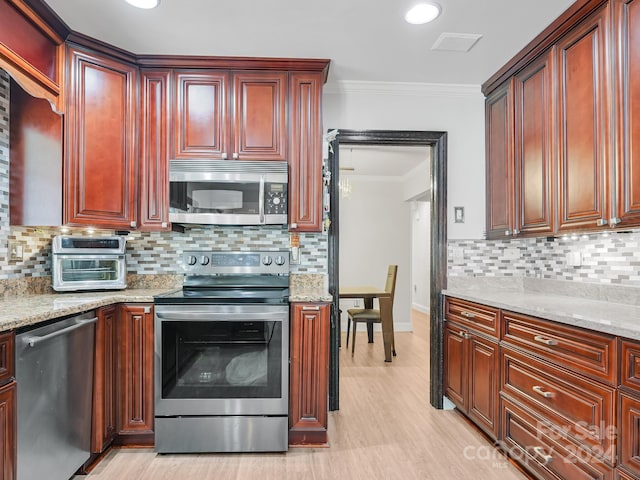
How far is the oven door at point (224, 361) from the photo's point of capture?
7.56 feet

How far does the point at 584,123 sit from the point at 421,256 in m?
5.48

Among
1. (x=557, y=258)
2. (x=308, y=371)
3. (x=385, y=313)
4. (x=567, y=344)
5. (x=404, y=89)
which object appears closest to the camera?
(x=567, y=344)

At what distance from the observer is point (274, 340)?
2.33 meters

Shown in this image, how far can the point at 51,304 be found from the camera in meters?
1.96

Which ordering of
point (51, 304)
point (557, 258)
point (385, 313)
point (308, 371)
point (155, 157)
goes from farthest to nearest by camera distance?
point (385, 313) < point (557, 258) < point (155, 157) < point (308, 371) < point (51, 304)

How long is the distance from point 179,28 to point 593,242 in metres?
2.72

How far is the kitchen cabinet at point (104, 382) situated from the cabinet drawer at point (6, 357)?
621 millimetres

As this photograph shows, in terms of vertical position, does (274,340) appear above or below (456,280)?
below

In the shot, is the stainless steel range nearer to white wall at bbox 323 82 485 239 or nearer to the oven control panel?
the oven control panel

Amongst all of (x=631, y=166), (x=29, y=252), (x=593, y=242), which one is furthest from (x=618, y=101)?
(x=29, y=252)

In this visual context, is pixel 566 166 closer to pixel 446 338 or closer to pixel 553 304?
pixel 553 304

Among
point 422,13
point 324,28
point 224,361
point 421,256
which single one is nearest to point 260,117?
point 324,28

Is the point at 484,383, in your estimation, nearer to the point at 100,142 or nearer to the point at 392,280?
the point at 392,280

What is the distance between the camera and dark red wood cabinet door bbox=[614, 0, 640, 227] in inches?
68.9
